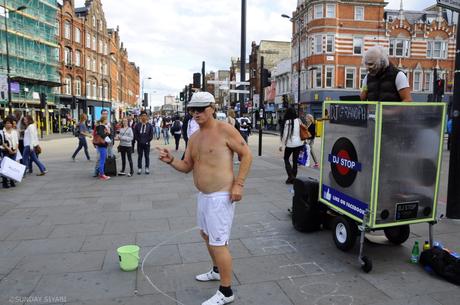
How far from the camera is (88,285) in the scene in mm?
3910

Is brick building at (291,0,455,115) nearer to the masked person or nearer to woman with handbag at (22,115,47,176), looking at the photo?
woman with handbag at (22,115,47,176)

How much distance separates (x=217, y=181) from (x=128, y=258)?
59.1 inches

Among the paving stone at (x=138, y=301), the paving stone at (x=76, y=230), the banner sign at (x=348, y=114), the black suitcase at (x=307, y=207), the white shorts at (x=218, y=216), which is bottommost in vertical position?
the paving stone at (x=76, y=230)

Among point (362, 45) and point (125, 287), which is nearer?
point (125, 287)

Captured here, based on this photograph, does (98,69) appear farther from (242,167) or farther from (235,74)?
(242,167)

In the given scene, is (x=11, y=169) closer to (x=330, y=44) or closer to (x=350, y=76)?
(x=330, y=44)

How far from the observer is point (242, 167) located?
353 centimetres

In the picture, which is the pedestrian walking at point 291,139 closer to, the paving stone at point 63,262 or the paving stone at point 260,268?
the paving stone at point 260,268

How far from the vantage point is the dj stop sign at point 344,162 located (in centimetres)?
445

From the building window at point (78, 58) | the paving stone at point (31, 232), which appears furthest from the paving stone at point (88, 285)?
the building window at point (78, 58)

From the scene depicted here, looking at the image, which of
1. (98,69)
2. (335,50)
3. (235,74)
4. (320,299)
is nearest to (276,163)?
(320,299)

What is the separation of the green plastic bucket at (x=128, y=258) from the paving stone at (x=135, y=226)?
→ 1488mm

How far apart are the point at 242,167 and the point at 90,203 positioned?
501 centimetres

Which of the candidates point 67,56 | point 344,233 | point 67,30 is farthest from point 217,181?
point 67,30
